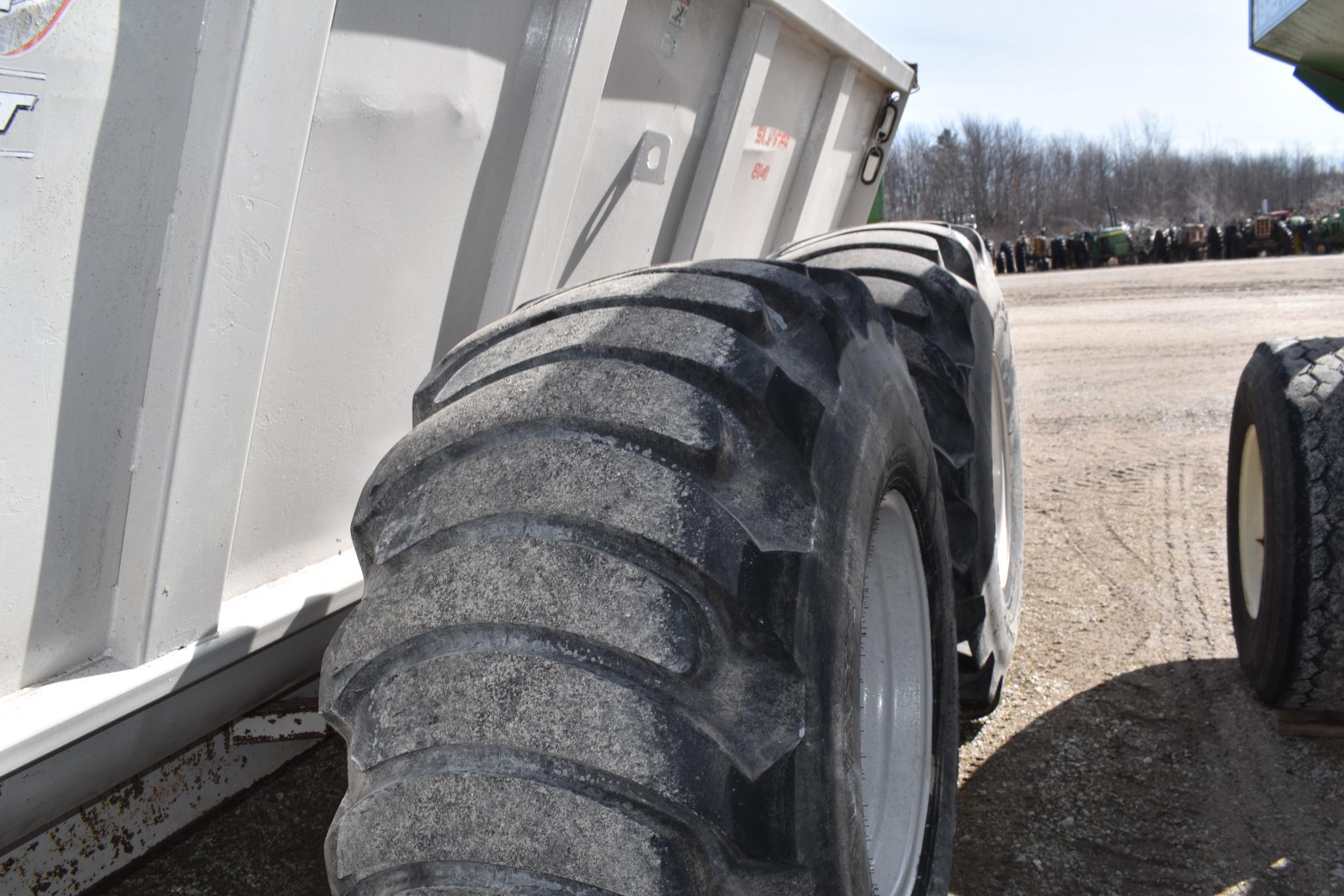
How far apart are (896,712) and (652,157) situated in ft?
4.91

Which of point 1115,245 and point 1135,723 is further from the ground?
point 1115,245

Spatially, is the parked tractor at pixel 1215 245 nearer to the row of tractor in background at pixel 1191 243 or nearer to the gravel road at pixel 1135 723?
the row of tractor in background at pixel 1191 243

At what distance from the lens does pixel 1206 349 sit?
1008 cm

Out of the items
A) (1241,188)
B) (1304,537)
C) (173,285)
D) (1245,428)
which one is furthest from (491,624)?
(1241,188)

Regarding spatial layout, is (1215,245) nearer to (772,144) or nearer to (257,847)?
(772,144)

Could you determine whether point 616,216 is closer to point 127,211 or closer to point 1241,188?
point 127,211

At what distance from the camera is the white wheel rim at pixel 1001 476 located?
10.5 feet

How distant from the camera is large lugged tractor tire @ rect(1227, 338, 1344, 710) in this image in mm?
2816

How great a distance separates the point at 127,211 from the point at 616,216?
1.49m

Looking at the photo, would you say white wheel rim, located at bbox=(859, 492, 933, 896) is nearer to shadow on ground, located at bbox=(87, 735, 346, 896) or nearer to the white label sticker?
shadow on ground, located at bbox=(87, 735, 346, 896)

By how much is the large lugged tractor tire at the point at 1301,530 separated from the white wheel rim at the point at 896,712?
1371 mm

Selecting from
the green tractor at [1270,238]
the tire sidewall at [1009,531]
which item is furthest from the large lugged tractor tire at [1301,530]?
the green tractor at [1270,238]

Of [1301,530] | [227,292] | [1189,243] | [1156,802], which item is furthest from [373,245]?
[1189,243]

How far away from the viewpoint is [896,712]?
2.11 m
